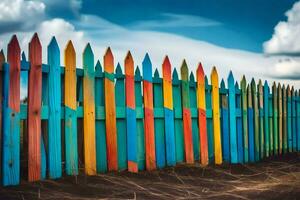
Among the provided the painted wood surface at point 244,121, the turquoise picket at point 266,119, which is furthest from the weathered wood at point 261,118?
the painted wood surface at point 244,121

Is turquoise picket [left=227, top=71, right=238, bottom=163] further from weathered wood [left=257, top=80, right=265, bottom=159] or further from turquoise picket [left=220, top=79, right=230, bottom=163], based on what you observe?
weathered wood [left=257, top=80, right=265, bottom=159]

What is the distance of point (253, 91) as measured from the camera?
357 inches

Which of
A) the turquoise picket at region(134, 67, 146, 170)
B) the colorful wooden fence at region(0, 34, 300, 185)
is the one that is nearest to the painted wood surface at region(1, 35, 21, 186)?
the colorful wooden fence at region(0, 34, 300, 185)

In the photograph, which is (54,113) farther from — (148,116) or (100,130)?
(148,116)

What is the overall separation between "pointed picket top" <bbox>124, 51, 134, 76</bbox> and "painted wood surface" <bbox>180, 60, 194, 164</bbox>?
118 centimetres

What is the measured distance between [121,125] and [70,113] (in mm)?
887

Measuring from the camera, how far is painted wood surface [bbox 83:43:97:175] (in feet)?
18.9

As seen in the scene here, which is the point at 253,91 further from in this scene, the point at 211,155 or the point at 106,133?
the point at 106,133

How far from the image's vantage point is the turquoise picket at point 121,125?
619 centimetres

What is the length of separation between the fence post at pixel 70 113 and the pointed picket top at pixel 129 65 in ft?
3.01

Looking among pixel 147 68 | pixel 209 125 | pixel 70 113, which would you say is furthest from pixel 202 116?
pixel 70 113

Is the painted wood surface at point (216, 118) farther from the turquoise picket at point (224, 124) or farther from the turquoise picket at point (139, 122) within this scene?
the turquoise picket at point (139, 122)

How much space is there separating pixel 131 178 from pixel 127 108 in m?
1.01

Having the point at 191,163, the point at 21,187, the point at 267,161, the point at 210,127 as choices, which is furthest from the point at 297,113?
the point at 21,187
